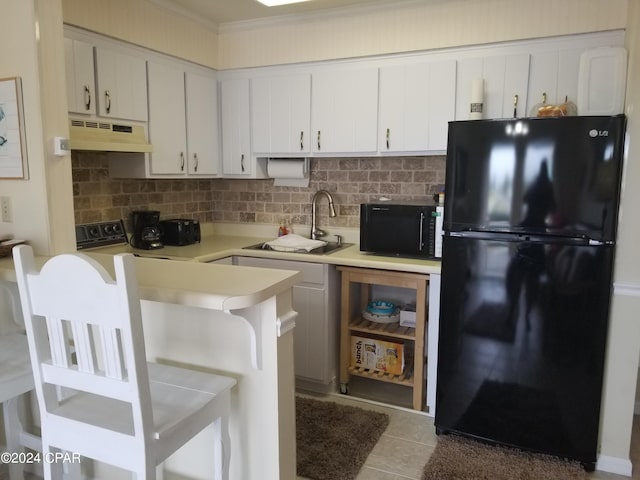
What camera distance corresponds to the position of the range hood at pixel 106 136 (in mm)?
2393

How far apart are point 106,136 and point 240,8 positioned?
123cm

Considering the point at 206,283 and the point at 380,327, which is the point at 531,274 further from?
the point at 206,283

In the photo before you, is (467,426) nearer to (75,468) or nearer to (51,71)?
(75,468)

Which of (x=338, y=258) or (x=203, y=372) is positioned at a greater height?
(x=338, y=258)

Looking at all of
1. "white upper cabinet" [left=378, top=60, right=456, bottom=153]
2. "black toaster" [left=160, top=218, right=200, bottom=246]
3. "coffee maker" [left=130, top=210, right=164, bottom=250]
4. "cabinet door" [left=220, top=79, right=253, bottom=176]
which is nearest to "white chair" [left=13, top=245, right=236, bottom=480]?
"coffee maker" [left=130, top=210, right=164, bottom=250]

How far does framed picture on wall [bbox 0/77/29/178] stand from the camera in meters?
1.91

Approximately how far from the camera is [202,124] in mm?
3330

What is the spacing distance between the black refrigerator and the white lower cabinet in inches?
30.1

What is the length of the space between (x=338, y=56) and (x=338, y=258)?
51.4 inches

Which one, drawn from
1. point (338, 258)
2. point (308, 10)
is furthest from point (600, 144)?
point (308, 10)

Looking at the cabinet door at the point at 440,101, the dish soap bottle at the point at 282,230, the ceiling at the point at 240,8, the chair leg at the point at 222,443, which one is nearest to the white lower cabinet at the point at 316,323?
the dish soap bottle at the point at 282,230

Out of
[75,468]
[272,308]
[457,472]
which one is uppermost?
[272,308]

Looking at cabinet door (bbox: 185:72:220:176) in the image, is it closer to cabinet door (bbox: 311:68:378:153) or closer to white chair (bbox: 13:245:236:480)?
cabinet door (bbox: 311:68:378:153)

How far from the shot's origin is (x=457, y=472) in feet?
7.16
